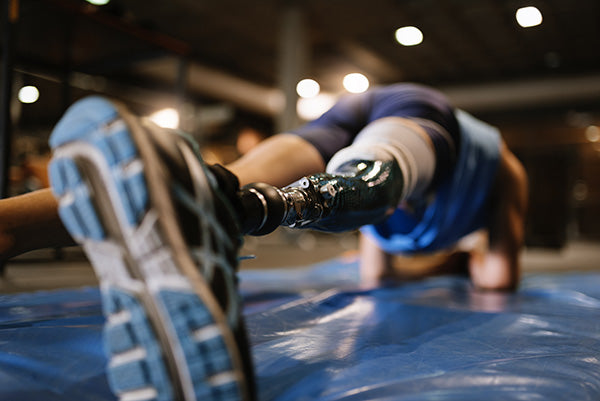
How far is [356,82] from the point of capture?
21.7 ft

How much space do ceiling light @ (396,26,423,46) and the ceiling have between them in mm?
96

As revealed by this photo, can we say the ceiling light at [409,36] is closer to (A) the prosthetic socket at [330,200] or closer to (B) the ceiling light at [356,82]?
(B) the ceiling light at [356,82]

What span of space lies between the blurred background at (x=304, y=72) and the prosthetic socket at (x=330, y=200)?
107 cm

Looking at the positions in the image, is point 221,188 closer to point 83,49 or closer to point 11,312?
point 11,312

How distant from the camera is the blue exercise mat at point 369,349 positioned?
424mm

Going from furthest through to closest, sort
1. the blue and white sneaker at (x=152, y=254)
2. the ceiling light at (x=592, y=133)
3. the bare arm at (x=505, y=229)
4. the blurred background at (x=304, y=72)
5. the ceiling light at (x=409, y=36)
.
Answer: the ceiling light at (x=592, y=133)
the ceiling light at (x=409, y=36)
the blurred background at (x=304, y=72)
the bare arm at (x=505, y=229)
the blue and white sneaker at (x=152, y=254)

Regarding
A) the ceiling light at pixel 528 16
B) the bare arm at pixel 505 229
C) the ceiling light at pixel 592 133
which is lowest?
the bare arm at pixel 505 229

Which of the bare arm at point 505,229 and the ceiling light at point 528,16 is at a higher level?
the ceiling light at point 528,16

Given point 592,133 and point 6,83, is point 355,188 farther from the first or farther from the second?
point 592,133

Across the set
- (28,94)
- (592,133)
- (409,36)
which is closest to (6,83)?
(28,94)

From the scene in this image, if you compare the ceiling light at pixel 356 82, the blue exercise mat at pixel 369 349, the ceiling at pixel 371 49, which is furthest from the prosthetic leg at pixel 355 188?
the ceiling light at pixel 356 82

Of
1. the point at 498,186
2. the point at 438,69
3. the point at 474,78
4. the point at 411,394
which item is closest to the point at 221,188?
the point at 411,394

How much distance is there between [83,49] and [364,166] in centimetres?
198

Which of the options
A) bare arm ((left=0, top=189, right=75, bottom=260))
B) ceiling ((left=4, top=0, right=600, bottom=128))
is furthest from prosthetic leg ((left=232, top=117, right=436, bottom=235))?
ceiling ((left=4, top=0, right=600, bottom=128))
